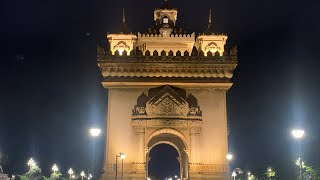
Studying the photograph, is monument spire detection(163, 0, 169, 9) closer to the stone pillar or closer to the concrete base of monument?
the stone pillar

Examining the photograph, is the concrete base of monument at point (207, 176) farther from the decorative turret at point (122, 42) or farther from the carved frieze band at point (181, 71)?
the decorative turret at point (122, 42)

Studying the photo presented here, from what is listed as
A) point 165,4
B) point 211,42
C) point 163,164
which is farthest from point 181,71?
point 163,164

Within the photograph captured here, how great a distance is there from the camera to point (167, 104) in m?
31.8

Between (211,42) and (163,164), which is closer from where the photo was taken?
(211,42)

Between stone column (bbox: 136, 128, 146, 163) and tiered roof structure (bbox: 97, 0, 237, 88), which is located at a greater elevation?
tiered roof structure (bbox: 97, 0, 237, 88)

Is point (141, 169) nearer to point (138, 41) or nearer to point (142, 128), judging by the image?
point (142, 128)

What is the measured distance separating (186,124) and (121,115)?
4.08m

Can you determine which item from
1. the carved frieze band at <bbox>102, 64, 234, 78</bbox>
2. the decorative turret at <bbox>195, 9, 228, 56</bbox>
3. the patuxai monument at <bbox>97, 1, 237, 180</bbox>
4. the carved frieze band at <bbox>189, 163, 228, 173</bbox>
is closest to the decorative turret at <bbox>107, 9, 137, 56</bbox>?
the patuxai monument at <bbox>97, 1, 237, 180</bbox>

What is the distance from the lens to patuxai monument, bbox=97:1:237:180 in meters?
31.4

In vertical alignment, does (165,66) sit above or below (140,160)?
above

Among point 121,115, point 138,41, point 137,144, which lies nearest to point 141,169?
point 137,144

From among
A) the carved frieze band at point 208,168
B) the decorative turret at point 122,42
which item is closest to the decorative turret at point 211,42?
the decorative turret at point 122,42

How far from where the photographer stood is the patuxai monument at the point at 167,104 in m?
31.4

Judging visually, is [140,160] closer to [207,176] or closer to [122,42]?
[207,176]
